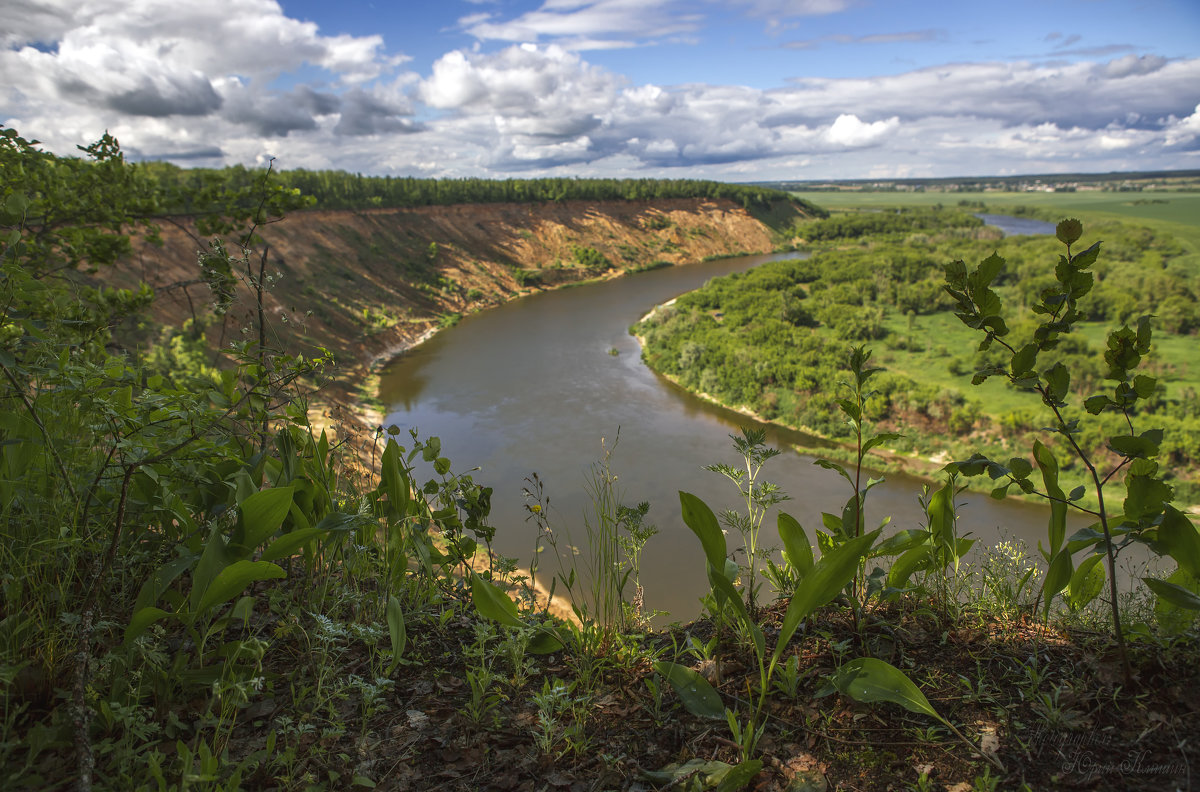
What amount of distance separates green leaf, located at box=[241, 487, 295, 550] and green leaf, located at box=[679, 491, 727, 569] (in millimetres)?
1199

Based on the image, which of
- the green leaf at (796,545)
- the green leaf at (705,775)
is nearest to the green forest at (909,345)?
the green leaf at (796,545)

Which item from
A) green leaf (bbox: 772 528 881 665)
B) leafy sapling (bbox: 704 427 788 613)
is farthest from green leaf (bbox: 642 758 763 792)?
leafy sapling (bbox: 704 427 788 613)

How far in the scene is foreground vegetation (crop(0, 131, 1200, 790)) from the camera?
1.63 meters

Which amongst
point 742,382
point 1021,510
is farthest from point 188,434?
point 742,382

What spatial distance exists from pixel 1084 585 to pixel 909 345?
24478 mm

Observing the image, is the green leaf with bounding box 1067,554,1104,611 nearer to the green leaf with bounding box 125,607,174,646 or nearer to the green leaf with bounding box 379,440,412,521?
the green leaf with bounding box 379,440,412,521

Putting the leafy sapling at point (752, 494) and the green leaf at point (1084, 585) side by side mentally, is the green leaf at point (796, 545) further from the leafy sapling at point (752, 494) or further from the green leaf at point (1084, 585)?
the green leaf at point (1084, 585)

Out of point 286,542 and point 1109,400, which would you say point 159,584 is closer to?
point 286,542

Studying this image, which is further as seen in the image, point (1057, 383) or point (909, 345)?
point (909, 345)

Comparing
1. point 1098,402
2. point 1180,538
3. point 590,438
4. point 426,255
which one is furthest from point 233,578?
point 426,255

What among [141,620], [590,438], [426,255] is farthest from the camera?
[426,255]

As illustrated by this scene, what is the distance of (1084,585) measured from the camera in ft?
7.20

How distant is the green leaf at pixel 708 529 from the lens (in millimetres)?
2010

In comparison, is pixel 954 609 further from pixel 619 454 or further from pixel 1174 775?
pixel 619 454
